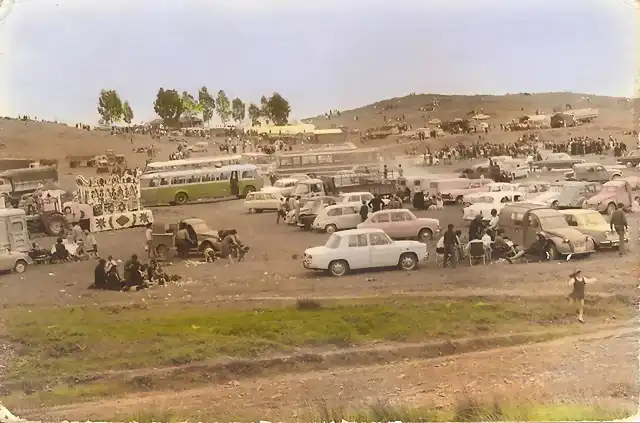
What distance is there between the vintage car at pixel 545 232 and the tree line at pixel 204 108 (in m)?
1.50

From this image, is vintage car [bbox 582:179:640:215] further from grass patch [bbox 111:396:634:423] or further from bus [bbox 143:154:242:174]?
bus [bbox 143:154:242:174]

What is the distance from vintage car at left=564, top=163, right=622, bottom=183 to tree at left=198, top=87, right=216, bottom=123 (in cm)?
215

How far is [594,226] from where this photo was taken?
3.87 m

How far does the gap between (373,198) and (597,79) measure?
4.76ft

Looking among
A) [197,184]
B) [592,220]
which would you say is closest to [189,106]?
[197,184]

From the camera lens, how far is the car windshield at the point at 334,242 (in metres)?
3.83

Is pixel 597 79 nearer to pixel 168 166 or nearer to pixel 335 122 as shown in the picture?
pixel 335 122

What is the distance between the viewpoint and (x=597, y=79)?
3.71 meters

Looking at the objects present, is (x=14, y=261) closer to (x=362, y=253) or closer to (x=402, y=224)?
(x=362, y=253)

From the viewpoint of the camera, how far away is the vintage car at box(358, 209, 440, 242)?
3861mm

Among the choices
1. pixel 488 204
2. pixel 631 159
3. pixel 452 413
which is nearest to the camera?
pixel 452 413

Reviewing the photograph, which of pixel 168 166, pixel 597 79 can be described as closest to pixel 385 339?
pixel 168 166

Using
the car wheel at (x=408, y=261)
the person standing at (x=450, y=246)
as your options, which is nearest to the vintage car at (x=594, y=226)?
the person standing at (x=450, y=246)

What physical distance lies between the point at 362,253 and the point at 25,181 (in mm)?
2093
